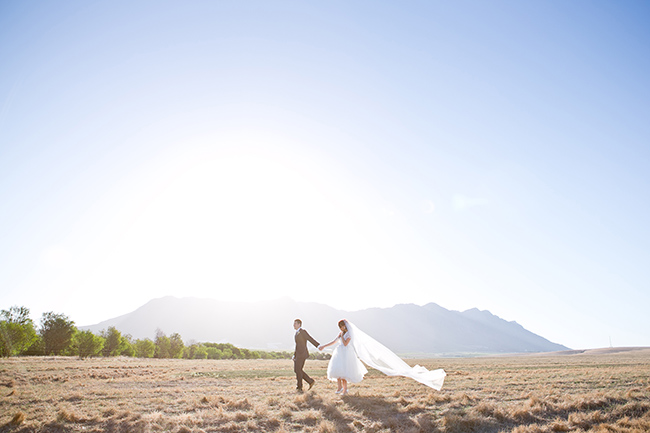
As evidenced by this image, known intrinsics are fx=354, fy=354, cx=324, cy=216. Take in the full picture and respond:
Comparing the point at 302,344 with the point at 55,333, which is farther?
the point at 55,333

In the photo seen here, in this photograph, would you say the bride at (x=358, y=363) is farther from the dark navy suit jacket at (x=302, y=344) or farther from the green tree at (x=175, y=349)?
the green tree at (x=175, y=349)

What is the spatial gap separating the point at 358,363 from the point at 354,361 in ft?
1.02

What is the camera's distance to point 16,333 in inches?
2778

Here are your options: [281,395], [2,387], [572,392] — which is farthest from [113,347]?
[572,392]

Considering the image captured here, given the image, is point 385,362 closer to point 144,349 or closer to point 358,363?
point 358,363

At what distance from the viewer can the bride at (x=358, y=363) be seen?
562 inches

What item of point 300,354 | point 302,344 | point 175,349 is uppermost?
point 302,344

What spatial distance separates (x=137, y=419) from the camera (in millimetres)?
10422

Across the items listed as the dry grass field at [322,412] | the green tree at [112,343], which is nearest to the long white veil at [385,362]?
the dry grass field at [322,412]

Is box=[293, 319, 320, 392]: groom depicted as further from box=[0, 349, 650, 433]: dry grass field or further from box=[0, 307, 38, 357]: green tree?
box=[0, 307, 38, 357]: green tree

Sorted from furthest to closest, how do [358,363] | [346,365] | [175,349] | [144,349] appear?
[175,349] → [144,349] → [358,363] → [346,365]

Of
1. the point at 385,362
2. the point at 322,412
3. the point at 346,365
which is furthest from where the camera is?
the point at 385,362

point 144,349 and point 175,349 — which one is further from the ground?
point 144,349

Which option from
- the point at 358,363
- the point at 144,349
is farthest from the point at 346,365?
the point at 144,349
